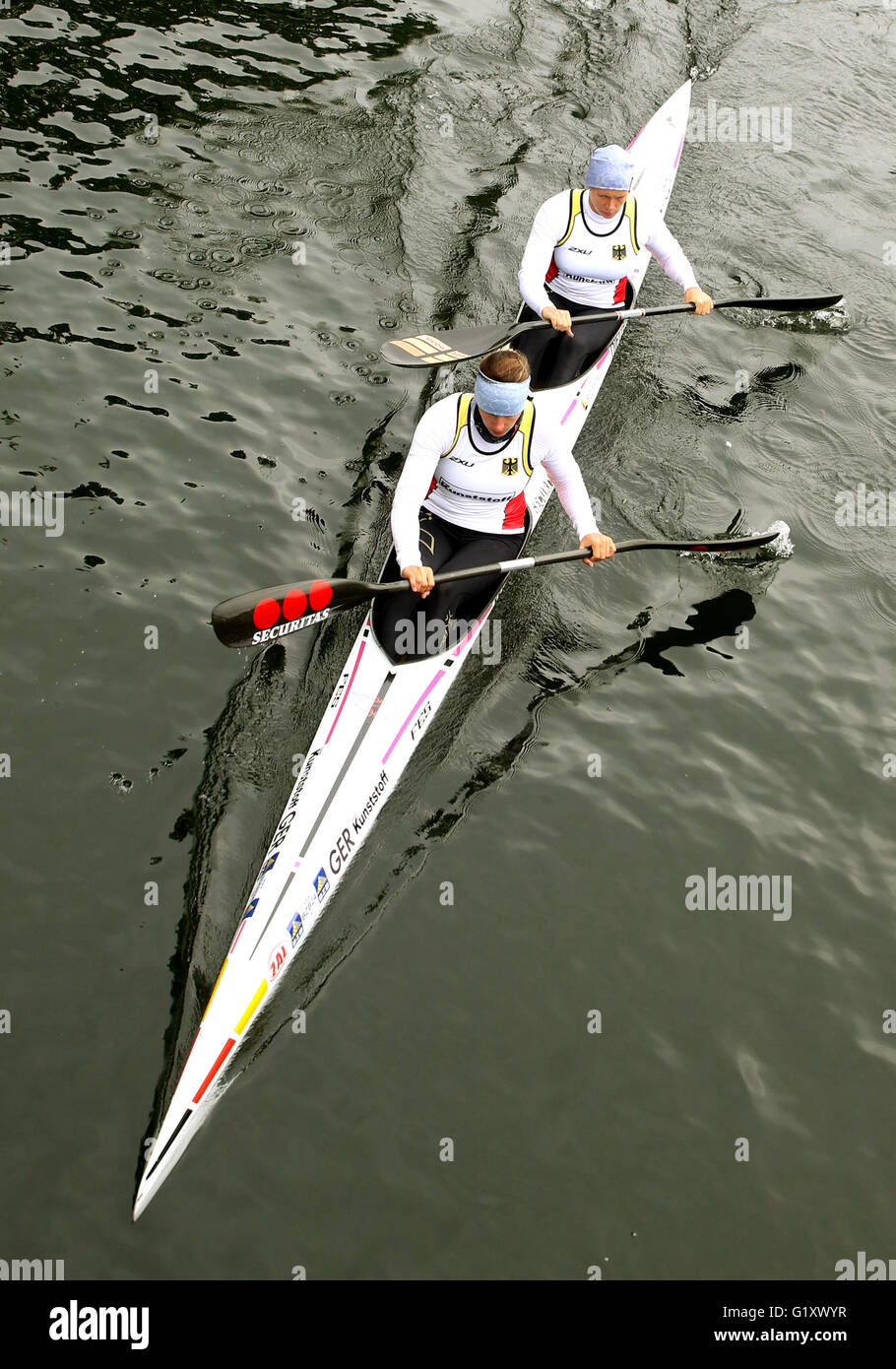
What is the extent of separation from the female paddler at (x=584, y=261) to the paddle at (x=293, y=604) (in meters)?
2.82

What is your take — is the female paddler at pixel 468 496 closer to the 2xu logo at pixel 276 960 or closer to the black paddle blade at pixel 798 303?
the 2xu logo at pixel 276 960

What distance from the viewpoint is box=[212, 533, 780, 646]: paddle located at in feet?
20.4

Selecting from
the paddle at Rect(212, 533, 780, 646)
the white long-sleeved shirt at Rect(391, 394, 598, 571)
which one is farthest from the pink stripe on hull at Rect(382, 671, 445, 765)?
the white long-sleeved shirt at Rect(391, 394, 598, 571)

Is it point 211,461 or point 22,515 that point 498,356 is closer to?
point 211,461

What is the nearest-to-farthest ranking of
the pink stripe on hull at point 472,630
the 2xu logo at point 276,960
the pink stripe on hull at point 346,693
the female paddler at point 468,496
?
the 2xu logo at point 276,960, the pink stripe on hull at point 346,693, the female paddler at point 468,496, the pink stripe on hull at point 472,630

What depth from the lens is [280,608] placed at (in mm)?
6422

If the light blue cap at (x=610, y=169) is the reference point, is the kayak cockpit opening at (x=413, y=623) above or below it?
below

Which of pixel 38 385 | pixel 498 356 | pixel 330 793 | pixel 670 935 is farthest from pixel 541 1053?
pixel 38 385

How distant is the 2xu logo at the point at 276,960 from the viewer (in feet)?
18.9

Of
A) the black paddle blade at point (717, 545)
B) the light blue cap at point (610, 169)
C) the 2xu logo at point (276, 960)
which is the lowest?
the 2xu logo at point (276, 960)

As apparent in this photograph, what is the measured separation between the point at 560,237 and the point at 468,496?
135 inches

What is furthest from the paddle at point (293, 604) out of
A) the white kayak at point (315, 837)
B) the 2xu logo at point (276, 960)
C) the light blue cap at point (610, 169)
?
the light blue cap at point (610, 169)

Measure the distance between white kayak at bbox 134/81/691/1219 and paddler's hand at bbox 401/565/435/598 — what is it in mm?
515

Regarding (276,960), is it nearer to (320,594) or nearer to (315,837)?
(315,837)
